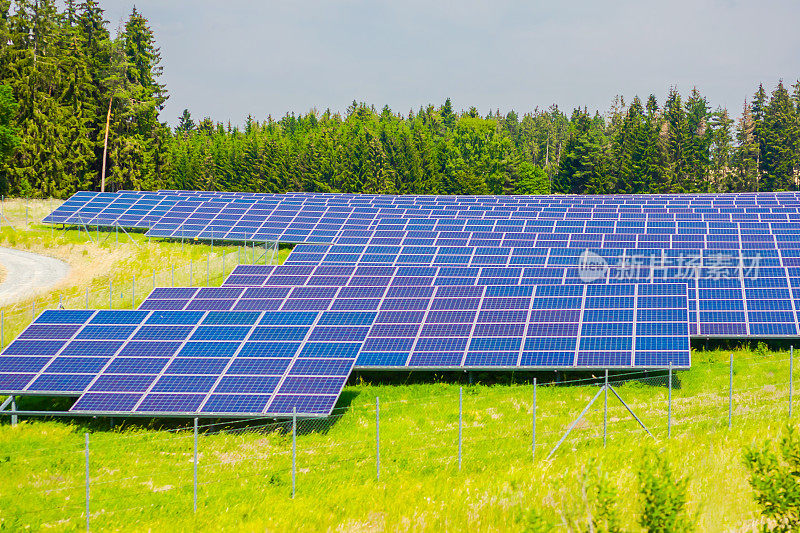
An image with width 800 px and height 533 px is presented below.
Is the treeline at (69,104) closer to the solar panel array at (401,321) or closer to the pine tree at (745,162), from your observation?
the solar panel array at (401,321)

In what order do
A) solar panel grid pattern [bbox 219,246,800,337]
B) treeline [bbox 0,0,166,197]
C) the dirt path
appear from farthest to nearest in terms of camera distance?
1. treeline [bbox 0,0,166,197]
2. the dirt path
3. solar panel grid pattern [bbox 219,246,800,337]

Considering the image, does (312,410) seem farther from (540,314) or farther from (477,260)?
(477,260)

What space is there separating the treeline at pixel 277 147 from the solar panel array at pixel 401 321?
4949cm

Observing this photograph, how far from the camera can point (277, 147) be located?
116 m

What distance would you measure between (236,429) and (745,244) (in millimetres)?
31443

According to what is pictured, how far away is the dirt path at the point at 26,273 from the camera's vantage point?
45009mm

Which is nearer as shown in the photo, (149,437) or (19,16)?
(149,437)

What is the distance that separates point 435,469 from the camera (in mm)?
19672

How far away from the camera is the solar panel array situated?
24234 mm

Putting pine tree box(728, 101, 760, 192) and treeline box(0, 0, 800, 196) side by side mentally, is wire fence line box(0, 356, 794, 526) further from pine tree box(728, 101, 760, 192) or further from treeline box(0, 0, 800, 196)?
pine tree box(728, 101, 760, 192)

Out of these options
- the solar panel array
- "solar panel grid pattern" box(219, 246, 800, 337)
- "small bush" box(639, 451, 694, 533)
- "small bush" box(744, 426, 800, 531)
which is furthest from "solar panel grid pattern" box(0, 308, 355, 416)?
"small bush" box(744, 426, 800, 531)

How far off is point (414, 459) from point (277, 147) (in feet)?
328

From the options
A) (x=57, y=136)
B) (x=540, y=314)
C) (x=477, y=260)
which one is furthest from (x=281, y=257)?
(x=57, y=136)

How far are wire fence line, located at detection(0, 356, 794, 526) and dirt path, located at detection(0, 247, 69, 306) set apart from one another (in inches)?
996
